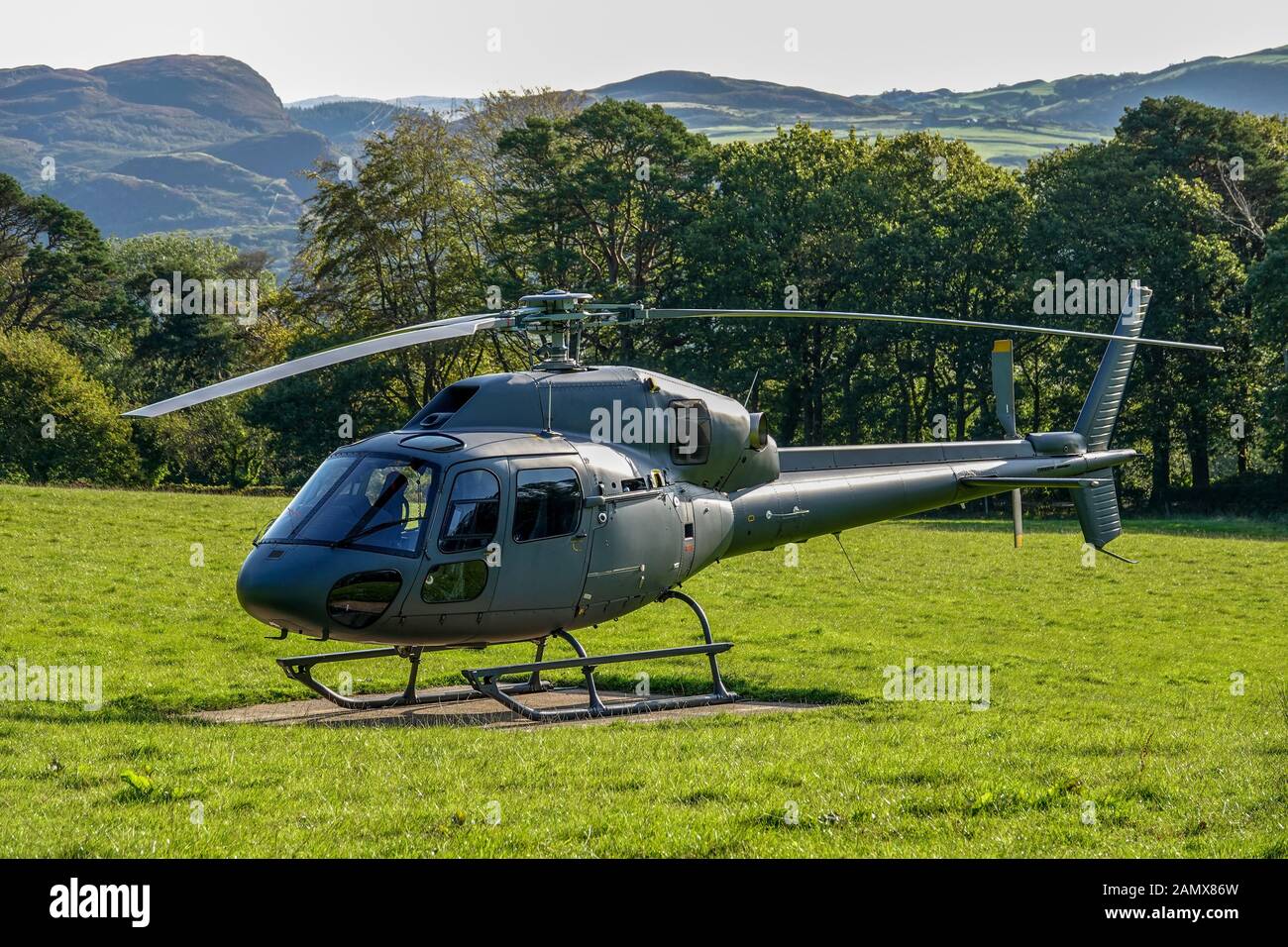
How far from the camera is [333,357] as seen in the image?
11883 mm

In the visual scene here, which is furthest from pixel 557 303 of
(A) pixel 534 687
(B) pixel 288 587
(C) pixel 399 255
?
(C) pixel 399 255

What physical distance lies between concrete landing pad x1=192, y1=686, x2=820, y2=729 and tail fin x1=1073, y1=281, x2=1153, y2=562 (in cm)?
749

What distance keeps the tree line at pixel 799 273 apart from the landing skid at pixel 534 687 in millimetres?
34562

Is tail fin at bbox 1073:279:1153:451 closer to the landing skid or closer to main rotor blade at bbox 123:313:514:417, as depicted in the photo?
the landing skid

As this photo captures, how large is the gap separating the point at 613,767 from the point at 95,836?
4406 millimetres

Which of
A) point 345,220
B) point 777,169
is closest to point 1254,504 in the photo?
point 777,169

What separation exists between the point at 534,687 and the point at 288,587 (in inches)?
201

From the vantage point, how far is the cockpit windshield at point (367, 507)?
41.8 feet

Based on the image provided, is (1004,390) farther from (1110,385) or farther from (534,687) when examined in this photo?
(534,687)

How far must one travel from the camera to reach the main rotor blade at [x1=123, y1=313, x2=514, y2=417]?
10922 millimetres

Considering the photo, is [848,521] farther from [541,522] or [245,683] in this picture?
[245,683]

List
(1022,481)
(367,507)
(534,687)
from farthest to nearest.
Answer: (1022,481), (534,687), (367,507)

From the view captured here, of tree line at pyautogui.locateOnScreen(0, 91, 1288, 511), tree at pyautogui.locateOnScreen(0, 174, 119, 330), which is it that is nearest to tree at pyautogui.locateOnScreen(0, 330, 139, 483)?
tree line at pyautogui.locateOnScreen(0, 91, 1288, 511)
